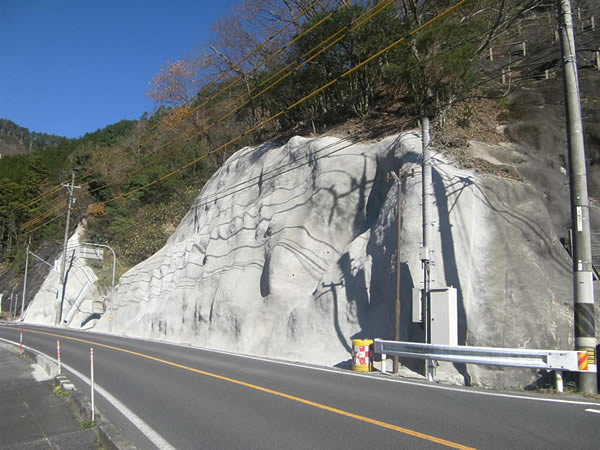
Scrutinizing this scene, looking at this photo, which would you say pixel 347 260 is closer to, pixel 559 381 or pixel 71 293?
pixel 559 381

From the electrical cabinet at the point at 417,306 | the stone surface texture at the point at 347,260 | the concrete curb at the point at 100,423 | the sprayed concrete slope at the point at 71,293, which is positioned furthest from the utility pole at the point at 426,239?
the sprayed concrete slope at the point at 71,293

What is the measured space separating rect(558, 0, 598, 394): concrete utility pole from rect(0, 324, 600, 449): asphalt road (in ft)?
5.61

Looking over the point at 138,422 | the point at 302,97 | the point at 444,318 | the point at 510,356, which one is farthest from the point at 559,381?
the point at 302,97

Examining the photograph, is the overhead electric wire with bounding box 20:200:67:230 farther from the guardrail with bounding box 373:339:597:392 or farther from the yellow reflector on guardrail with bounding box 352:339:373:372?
the guardrail with bounding box 373:339:597:392

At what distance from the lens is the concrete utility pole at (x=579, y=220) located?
898 cm

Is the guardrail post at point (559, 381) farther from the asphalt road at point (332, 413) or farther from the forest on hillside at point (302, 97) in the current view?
the forest on hillside at point (302, 97)

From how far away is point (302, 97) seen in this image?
2942 centimetres

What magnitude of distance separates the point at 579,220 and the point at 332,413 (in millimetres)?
6521

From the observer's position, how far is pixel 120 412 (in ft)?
24.3

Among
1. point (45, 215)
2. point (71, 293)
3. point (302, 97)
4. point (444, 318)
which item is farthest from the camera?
point (45, 215)

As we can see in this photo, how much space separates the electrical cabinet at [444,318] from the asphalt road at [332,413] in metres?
2.26

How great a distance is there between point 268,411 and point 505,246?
959 centimetres

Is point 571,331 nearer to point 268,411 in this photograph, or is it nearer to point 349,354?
point 349,354

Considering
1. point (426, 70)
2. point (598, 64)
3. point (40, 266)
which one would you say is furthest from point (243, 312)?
point (40, 266)
